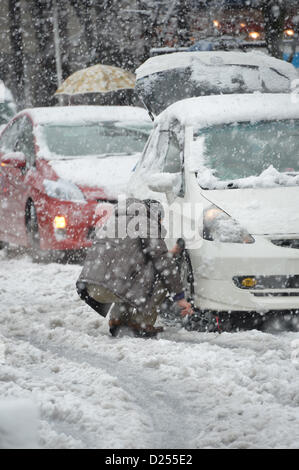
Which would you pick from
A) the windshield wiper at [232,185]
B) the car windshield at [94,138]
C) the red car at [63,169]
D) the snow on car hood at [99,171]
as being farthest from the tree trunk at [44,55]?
the windshield wiper at [232,185]

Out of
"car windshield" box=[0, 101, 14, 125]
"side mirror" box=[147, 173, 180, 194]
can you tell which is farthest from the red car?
"car windshield" box=[0, 101, 14, 125]

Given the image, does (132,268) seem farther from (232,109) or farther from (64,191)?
(64,191)

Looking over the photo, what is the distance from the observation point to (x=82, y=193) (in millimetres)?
8734

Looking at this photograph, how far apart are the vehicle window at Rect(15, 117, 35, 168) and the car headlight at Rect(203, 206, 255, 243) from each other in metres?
4.35

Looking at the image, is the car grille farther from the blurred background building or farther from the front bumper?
the blurred background building

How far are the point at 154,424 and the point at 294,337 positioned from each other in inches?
68.7

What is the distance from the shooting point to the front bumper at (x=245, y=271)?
5.31 meters

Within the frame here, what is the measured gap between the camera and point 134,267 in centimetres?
547

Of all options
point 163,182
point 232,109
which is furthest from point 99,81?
point 163,182

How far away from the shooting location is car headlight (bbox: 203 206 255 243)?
211 inches

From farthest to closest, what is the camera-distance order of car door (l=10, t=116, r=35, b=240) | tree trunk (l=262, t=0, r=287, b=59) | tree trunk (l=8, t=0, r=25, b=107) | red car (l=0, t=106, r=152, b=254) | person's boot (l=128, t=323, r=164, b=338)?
tree trunk (l=8, t=0, r=25, b=107), tree trunk (l=262, t=0, r=287, b=59), car door (l=10, t=116, r=35, b=240), red car (l=0, t=106, r=152, b=254), person's boot (l=128, t=323, r=164, b=338)

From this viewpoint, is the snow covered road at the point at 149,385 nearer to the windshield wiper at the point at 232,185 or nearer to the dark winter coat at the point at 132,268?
the dark winter coat at the point at 132,268

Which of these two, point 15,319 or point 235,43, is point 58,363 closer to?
point 15,319
